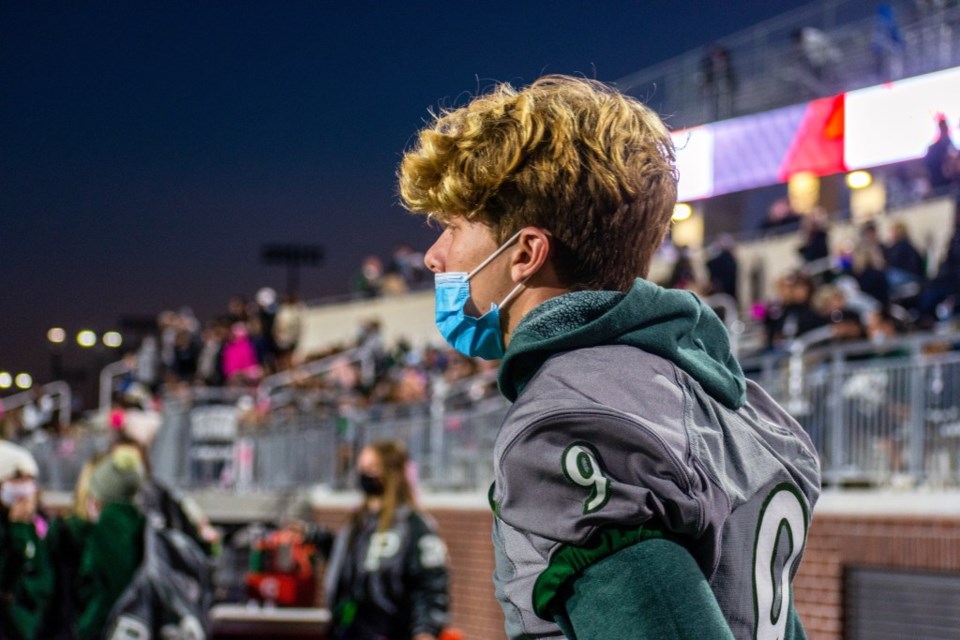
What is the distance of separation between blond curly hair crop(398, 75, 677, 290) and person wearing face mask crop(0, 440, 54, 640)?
6.14 meters

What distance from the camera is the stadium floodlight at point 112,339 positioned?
37781 millimetres

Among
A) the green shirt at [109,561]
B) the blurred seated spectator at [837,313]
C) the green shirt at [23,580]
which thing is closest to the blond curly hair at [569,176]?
the green shirt at [23,580]

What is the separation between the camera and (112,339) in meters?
39.3

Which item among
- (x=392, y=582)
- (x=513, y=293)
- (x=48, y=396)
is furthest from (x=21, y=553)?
(x=48, y=396)

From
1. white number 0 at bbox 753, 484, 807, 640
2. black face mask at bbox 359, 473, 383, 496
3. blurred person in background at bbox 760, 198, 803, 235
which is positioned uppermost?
blurred person in background at bbox 760, 198, 803, 235

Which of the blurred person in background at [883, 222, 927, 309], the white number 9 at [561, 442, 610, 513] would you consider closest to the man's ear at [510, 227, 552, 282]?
the white number 9 at [561, 442, 610, 513]

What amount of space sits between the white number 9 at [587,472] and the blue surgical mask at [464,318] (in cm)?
40

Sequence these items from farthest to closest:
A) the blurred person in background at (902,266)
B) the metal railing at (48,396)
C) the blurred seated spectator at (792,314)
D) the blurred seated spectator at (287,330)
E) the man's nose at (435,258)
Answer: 1. the metal railing at (48,396)
2. the blurred seated spectator at (287,330)
3. the blurred person in background at (902,266)
4. the blurred seated spectator at (792,314)
5. the man's nose at (435,258)

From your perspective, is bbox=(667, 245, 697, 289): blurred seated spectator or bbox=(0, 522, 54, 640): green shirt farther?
bbox=(667, 245, 697, 289): blurred seated spectator

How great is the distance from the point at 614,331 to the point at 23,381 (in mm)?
32733

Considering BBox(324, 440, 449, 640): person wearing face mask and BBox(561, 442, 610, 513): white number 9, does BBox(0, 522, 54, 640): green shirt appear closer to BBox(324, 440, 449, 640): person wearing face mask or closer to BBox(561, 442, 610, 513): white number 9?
BBox(324, 440, 449, 640): person wearing face mask

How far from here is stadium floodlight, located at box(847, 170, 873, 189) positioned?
22.9m

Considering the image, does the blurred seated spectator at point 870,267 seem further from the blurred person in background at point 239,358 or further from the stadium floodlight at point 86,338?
the stadium floodlight at point 86,338

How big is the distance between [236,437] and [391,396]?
3.23 m
